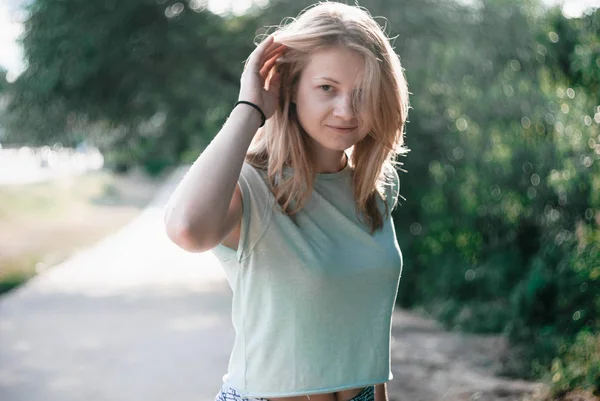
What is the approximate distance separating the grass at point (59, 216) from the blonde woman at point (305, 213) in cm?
894

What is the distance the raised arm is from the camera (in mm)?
1554

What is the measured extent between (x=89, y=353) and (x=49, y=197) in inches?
668

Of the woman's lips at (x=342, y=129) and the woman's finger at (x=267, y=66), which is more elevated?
the woman's finger at (x=267, y=66)

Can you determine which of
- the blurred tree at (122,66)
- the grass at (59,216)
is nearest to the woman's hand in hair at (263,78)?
the blurred tree at (122,66)

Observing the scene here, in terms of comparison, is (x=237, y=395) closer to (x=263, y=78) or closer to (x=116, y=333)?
(x=263, y=78)

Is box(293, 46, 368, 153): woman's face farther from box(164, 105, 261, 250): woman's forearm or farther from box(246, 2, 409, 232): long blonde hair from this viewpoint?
box(164, 105, 261, 250): woman's forearm

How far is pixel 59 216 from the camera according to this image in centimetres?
2045

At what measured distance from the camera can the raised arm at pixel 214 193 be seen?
1554 millimetres

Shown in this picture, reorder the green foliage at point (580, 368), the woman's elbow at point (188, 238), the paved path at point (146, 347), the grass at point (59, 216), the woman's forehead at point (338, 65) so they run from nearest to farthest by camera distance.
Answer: the woman's elbow at point (188, 238)
the woman's forehead at point (338, 65)
the green foliage at point (580, 368)
the paved path at point (146, 347)
the grass at point (59, 216)

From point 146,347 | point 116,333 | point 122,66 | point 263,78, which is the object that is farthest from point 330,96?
point 122,66

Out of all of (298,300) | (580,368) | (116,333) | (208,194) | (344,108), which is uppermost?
(344,108)

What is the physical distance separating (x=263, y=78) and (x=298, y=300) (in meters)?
0.53

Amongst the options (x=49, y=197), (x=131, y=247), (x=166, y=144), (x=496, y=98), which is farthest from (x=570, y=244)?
(x=49, y=197)

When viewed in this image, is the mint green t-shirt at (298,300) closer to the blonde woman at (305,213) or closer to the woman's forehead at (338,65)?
the blonde woman at (305,213)
